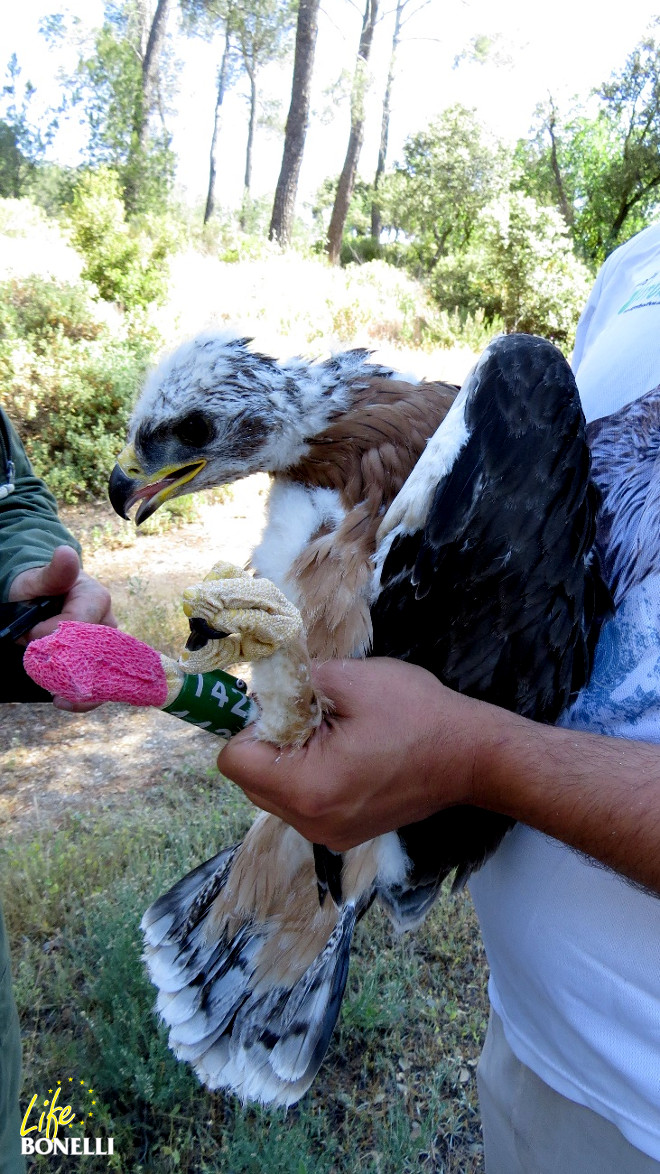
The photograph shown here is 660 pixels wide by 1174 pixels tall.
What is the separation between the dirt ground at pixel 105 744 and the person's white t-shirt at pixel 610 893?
6.39 ft

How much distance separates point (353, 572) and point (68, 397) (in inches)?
302

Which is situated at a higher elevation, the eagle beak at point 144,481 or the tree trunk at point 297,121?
the tree trunk at point 297,121

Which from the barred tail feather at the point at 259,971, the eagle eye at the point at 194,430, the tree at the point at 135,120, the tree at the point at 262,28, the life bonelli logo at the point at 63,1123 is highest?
the tree at the point at 262,28

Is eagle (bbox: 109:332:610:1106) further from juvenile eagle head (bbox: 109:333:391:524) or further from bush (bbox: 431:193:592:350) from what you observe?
bush (bbox: 431:193:592:350)

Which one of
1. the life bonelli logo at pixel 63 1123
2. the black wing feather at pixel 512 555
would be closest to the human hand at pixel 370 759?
the black wing feather at pixel 512 555

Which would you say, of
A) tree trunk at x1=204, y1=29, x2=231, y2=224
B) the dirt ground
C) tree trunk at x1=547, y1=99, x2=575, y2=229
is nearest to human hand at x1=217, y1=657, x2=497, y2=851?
the dirt ground

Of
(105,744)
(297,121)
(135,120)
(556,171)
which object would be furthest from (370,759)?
(556,171)

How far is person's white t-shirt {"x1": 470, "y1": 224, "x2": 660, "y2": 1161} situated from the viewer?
1132 mm

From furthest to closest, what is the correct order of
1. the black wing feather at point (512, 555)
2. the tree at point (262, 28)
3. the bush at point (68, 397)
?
the tree at point (262, 28)
the bush at point (68, 397)
the black wing feather at point (512, 555)

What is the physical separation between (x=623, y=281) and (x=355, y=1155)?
108 inches

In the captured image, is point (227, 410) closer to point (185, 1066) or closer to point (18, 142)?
Answer: point (185, 1066)

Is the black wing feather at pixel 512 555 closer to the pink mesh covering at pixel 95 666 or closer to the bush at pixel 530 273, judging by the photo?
the pink mesh covering at pixel 95 666

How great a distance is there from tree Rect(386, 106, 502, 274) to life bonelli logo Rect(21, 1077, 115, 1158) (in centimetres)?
2701

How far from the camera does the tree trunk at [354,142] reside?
19.2 meters
